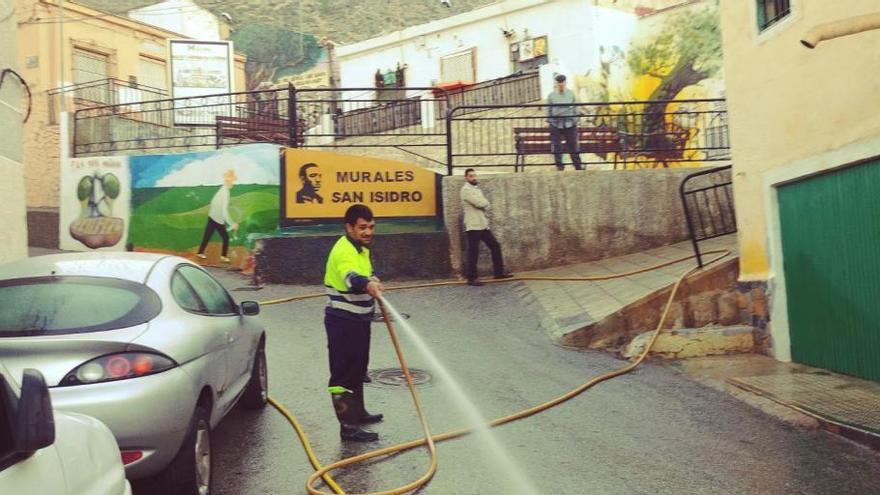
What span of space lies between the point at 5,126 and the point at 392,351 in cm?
562

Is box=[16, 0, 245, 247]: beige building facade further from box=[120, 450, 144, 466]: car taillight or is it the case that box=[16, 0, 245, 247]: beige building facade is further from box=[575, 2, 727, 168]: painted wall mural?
box=[120, 450, 144, 466]: car taillight

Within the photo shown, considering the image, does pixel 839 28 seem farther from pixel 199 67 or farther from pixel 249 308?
pixel 199 67

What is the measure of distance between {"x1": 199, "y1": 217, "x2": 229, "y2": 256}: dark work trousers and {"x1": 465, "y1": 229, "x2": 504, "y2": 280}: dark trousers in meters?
5.19

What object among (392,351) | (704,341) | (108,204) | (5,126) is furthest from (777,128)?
(108,204)

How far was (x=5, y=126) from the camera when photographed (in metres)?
8.81

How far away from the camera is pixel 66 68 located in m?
23.1

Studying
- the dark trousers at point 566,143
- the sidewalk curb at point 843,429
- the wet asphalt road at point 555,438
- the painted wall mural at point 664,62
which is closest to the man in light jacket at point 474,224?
the dark trousers at point 566,143

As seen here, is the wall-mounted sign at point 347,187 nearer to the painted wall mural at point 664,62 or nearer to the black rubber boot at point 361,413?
the black rubber boot at point 361,413

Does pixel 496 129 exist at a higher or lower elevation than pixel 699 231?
higher

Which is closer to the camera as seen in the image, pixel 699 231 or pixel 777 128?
pixel 777 128

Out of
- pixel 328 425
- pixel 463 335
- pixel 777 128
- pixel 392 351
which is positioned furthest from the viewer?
pixel 463 335

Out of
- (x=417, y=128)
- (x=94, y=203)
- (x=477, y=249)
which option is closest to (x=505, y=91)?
(x=417, y=128)

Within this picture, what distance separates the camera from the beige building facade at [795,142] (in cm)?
632

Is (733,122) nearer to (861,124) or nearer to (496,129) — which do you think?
(861,124)
